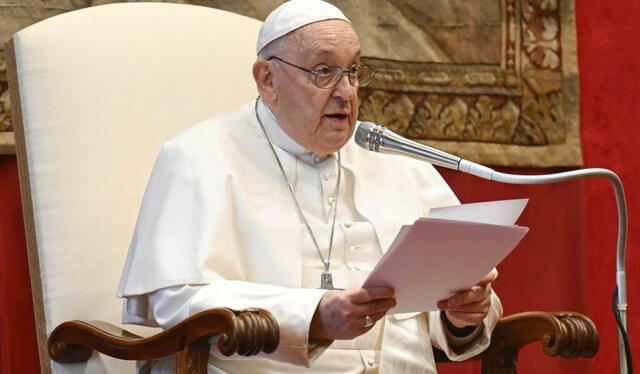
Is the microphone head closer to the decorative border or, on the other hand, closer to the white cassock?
the white cassock

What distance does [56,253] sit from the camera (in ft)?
9.41

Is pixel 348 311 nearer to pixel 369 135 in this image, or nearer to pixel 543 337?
pixel 369 135

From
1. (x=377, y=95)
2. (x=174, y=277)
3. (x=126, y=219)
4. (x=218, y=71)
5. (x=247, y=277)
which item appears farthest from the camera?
(x=377, y=95)

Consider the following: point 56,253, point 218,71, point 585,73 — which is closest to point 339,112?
point 218,71

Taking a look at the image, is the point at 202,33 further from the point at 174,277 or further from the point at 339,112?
the point at 174,277

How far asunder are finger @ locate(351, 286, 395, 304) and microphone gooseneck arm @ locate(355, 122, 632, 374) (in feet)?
0.95

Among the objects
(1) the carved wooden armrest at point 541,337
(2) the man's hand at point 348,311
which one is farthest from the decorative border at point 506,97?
(2) the man's hand at point 348,311

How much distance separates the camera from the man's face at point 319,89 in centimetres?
286

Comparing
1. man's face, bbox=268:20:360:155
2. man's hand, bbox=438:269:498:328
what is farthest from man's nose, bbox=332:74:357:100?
man's hand, bbox=438:269:498:328

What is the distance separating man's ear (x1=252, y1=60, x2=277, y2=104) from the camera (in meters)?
2.94

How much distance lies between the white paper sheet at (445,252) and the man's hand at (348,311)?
2 centimetres

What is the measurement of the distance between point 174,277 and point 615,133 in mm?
2552

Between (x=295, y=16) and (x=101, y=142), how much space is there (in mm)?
632

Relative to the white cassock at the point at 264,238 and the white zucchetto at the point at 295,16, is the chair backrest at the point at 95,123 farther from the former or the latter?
the white zucchetto at the point at 295,16
